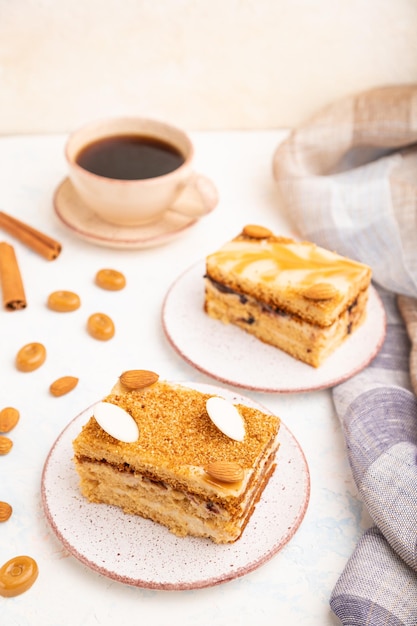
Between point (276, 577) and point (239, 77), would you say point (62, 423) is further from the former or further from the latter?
point (239, 77)

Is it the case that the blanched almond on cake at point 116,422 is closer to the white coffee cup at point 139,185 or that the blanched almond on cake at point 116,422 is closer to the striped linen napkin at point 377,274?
the striped linen napkin at point 377,274

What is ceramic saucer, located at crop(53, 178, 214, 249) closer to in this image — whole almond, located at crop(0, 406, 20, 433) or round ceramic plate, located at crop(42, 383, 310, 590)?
whole almond, located at crop(0, 406, 20, 433)

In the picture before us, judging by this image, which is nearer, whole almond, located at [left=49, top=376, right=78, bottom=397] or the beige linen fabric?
whole almond, located at [left=49, top=376, right=78, bottom=397]

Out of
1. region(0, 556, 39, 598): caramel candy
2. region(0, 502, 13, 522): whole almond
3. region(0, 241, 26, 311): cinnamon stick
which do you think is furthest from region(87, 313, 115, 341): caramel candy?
region(0, 556, 39, 598): caramel candy

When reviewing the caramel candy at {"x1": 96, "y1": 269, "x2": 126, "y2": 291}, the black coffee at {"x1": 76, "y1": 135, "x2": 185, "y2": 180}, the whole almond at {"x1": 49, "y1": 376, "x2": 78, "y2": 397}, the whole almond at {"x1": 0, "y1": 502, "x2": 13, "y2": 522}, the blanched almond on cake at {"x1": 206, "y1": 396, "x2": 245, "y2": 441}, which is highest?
the black coffee at {"x1": 76, "y1": 135, "x2": 185, "y2": 180}

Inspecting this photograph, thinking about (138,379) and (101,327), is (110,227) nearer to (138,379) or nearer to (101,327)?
(101,327)

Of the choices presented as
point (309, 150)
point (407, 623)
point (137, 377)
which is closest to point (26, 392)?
point (137, 377)

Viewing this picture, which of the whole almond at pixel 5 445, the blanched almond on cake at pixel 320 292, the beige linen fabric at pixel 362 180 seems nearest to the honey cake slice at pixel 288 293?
the blanched almond on cake at pixel 320 292

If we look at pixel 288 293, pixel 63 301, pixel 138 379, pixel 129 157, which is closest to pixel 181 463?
pixel 138 379
